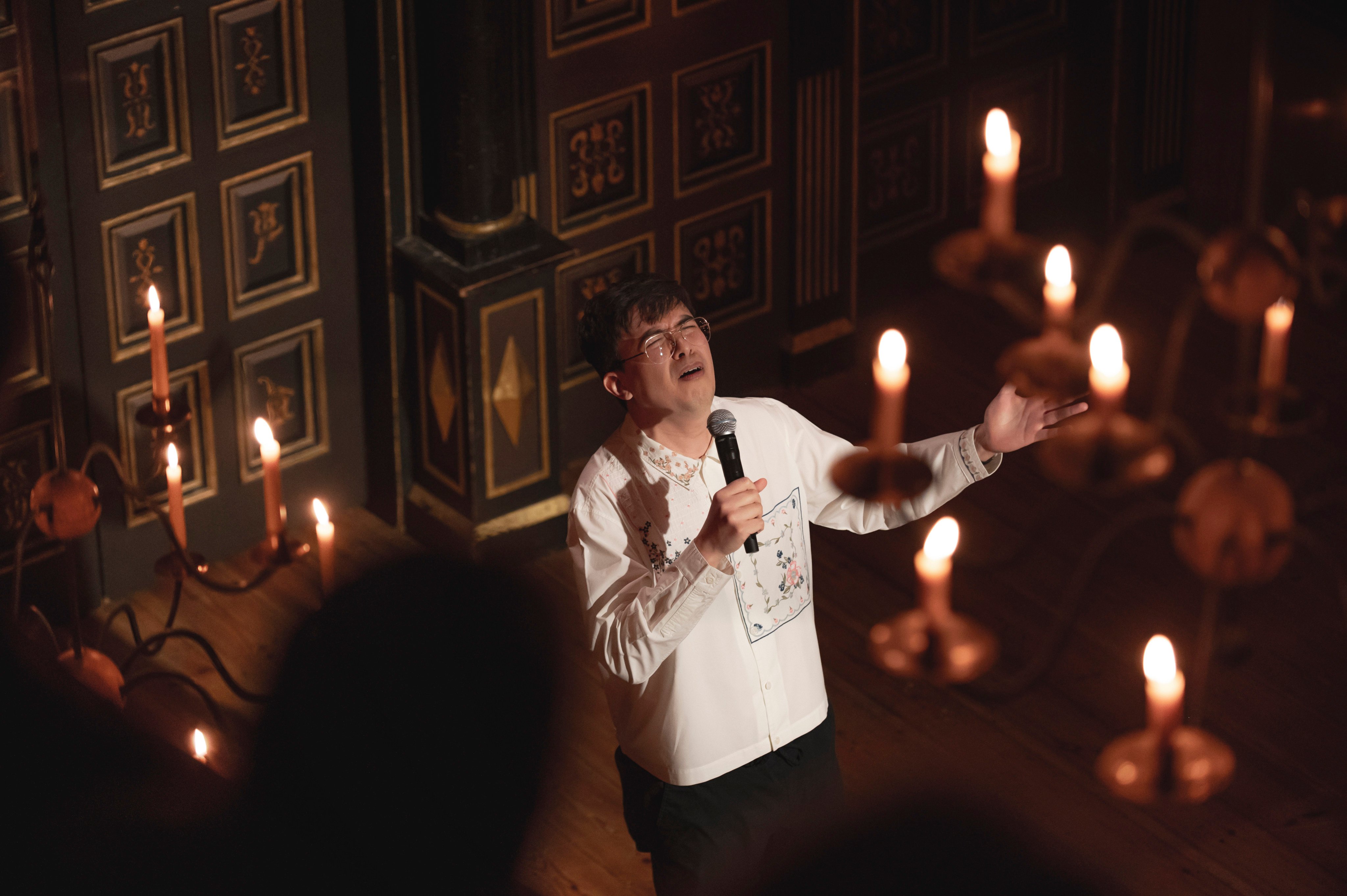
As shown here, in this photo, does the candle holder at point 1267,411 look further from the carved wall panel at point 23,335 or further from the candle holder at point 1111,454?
the carved wall panel at point 23,335

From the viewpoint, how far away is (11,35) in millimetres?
5188

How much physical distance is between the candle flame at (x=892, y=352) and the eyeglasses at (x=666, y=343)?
2.69 ft

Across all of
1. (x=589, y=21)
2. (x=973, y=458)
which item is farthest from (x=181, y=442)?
(x=973, y=458)

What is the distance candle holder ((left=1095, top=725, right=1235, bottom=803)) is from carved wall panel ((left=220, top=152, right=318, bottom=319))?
359cm

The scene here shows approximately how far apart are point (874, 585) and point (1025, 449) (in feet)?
2.68

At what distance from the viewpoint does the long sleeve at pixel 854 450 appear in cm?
380

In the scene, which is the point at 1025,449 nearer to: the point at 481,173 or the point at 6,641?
the point at 481,173

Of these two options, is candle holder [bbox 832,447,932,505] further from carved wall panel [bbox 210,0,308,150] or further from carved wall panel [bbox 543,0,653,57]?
carved wall panel [bbox 543,0,653,57]

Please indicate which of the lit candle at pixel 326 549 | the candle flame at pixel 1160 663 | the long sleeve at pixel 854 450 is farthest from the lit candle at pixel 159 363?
the candle flame at pixel 1160 663

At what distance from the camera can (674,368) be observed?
3.68 m

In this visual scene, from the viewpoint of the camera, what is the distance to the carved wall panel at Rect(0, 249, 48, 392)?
5.40m

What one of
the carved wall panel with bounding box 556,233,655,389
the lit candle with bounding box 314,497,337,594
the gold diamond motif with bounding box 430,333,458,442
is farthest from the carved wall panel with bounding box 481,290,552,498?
the lit candle with bounding box 314,497,337,594

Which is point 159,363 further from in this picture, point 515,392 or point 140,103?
point 515,392

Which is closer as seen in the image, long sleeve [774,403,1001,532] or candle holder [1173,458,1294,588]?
candle holder [1173,458,1294,588]
